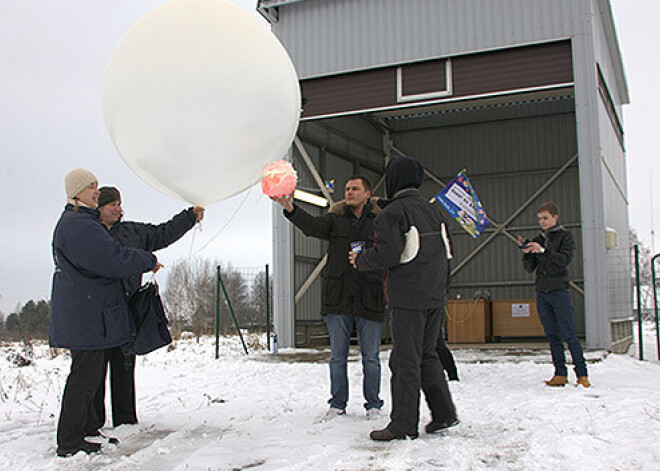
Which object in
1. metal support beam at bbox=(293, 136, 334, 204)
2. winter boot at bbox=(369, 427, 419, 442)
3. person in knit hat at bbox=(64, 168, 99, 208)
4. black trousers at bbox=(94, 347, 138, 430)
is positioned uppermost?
metal support beam at bbox=(293, 136, 334, 204)

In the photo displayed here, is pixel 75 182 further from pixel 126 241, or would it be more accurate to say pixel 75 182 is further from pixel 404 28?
pixel 404 28

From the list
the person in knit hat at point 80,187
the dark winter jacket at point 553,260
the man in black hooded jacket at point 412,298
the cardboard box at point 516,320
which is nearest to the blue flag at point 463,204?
the cardboard box at point 516,320

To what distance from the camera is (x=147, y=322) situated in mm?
3863

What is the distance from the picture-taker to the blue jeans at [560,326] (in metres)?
5.20

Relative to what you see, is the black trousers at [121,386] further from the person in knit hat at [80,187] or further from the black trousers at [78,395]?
the person in knit hat at [80,187]

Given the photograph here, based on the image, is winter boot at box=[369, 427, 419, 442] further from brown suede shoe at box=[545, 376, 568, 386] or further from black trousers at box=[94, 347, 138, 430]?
brown suede shoe at box=[545, 376, 568, 386]

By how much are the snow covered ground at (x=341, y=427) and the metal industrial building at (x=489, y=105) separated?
3.05 meters

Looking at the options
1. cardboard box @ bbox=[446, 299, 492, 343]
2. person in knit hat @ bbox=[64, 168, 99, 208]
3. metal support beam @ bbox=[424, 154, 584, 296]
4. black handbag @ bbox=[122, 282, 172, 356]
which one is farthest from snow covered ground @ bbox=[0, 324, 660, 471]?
metal support beam @ bbox=[424, 154, 584, 296]

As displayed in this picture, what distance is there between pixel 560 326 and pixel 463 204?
562cm

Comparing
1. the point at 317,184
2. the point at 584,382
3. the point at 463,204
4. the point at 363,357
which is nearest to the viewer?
the point at 363,357

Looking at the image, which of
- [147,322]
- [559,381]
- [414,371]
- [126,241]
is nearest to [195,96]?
[126,241]

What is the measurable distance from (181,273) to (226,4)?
19.5 m

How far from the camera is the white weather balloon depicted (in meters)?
3.25

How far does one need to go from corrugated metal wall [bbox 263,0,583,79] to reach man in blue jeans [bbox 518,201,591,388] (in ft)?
13.4
